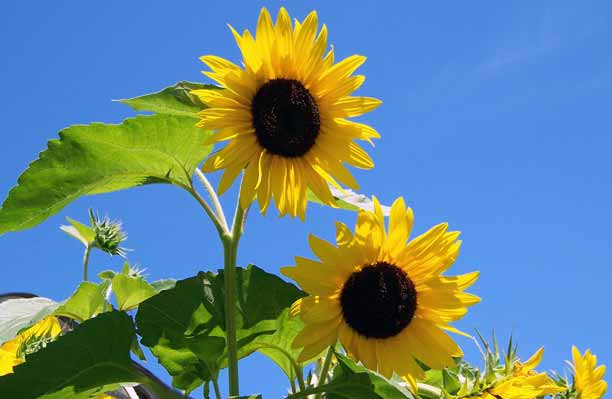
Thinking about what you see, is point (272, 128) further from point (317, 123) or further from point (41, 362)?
point (41, 362)

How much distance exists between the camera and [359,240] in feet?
3.42

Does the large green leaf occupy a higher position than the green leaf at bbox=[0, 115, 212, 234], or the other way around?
the green leaf at bbox=[0, 115, 212, 234]

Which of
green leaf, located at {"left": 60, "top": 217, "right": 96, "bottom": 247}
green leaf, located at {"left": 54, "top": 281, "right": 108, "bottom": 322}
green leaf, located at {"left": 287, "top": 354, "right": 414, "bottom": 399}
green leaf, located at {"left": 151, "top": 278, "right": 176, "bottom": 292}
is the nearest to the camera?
green leaf, located at {"left": 287, "top": 354, "right": 414, "bottom": 399}

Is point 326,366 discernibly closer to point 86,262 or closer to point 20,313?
point 20,313

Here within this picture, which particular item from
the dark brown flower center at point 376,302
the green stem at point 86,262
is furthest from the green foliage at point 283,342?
the green stem at point 86,262

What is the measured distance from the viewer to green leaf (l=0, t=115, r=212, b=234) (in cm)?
106

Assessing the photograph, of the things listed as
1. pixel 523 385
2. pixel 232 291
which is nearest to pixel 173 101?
pixel 232 291

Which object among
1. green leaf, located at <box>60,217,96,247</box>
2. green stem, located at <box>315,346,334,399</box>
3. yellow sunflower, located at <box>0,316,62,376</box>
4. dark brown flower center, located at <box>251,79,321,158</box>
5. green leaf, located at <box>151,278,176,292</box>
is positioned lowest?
green stem, located at <box>315,346,334,399</box>

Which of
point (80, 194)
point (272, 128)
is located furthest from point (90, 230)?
point (272, 128)

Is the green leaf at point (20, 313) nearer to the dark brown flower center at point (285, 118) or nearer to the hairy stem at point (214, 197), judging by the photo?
the hairy stem at point (214, 197)

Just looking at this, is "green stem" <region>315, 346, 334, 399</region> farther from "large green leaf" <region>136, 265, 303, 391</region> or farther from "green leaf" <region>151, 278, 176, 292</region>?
"green leaf" <region>151, 278, 176, 292</region>

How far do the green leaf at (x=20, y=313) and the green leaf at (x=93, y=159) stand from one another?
0.14m

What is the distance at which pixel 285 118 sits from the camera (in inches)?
42.4

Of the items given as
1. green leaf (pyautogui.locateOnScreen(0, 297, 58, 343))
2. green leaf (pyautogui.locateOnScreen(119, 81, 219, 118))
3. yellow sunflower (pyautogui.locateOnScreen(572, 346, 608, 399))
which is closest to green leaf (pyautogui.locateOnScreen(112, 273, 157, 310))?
green leaf (pyautogui.locateOnScreen(0, 297, 58, 343))
